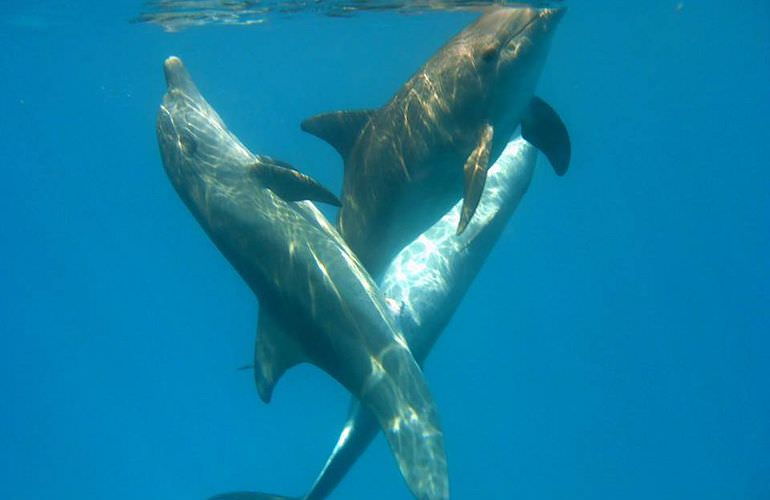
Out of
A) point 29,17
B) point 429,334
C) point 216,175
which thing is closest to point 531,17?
point 216,175

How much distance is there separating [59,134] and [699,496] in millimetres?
44313

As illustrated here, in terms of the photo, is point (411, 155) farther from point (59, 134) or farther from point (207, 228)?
point (59, 134)

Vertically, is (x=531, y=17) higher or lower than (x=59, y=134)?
higher

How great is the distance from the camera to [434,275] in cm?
1031

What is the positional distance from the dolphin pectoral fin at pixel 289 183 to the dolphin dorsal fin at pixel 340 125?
676mm

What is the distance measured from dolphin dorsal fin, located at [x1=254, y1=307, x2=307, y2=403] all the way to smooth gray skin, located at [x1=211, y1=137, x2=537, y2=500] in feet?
6.51

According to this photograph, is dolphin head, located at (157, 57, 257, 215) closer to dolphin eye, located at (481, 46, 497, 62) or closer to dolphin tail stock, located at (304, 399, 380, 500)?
dolphin eye, located at (481, 46, 497, 62)

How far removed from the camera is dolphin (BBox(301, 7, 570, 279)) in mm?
7137

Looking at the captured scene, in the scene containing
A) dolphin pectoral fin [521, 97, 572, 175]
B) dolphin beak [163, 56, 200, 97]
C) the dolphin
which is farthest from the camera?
dolphin beak [163, 56, 200, 97]

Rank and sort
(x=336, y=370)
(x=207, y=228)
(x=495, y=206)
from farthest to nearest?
(x=495, y=206) < (x=207, y=228) < (x=336, y=370)

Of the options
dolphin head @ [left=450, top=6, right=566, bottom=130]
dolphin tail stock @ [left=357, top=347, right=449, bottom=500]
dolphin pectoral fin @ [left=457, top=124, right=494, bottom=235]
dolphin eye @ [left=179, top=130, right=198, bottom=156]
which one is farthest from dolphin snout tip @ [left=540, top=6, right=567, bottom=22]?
dolphin eye @ [left=179, top=130, right=198, bottom=156]

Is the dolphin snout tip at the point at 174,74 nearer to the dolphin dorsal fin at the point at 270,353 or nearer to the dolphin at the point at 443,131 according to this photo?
the dolphin at the point at 443,131

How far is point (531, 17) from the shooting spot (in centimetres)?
726

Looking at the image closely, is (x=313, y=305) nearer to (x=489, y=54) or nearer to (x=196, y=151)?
(x=196, y=151)
